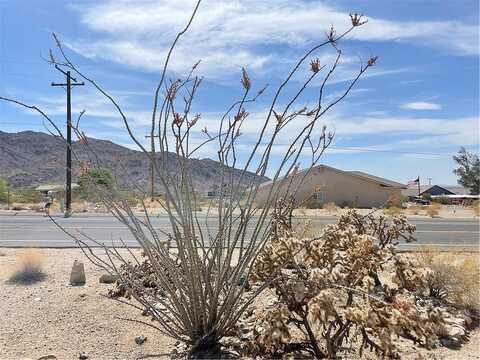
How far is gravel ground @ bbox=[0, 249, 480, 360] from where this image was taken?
5.46 metres

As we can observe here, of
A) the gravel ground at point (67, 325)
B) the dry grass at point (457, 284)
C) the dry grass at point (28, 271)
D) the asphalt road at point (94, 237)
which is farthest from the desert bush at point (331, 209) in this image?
the gravel ground at point (67, 325)

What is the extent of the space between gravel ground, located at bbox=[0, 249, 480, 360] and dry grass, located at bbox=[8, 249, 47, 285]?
290 millimetres

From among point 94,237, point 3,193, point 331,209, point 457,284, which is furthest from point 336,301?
point 3,193

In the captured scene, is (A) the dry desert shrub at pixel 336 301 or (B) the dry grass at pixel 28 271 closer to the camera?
(A) the dry desert shrub at pixel 336 301

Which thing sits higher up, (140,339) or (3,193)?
(3,193)

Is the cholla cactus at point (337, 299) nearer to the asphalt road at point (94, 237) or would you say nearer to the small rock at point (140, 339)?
the small rock at point (140, 339)

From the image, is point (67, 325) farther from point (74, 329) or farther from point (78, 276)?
point (78, 276)

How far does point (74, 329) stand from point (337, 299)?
283 centimetres

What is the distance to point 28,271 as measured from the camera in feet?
28.2

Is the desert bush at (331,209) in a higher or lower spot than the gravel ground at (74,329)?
higher

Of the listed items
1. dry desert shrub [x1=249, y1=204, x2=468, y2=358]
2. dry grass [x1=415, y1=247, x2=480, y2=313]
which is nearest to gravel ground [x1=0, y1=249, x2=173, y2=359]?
dry desert shrub [x1=249, y1=204, x2=468, y2=358]

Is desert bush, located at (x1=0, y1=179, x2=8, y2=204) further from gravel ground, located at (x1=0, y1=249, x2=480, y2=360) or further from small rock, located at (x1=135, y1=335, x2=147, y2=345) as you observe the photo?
small rock, located at (x1=135, y1=335, x2=147, y2=345)

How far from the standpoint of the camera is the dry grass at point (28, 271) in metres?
8.37

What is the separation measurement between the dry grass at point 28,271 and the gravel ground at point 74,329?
290 mm
